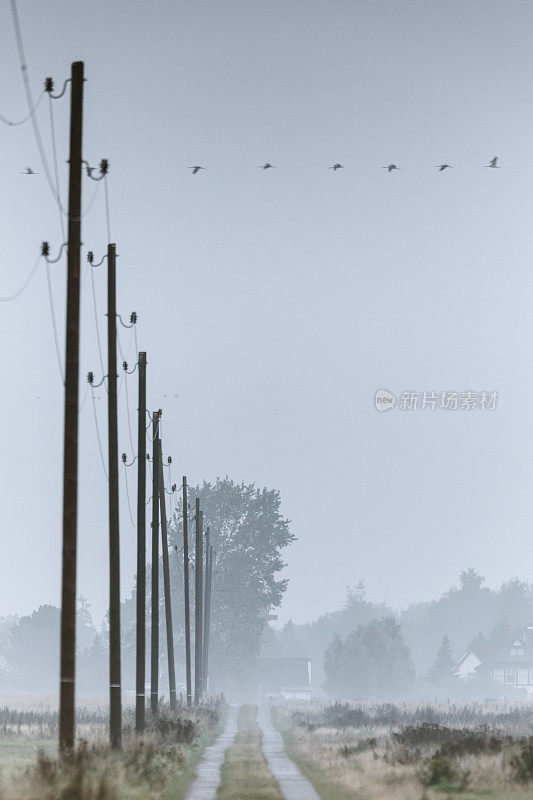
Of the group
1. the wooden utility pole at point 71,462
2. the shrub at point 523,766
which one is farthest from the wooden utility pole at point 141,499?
the wooden utility pole at point 71,462

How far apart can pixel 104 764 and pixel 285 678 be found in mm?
155275

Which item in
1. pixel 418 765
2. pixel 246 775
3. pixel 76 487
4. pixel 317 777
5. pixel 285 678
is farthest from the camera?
pixel 285 678

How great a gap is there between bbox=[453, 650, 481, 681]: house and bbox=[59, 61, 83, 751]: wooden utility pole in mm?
167029

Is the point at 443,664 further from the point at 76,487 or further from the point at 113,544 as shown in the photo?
the point at 76,487

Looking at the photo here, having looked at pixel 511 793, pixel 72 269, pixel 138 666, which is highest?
pixel 72 269

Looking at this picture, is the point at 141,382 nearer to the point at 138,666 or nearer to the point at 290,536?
the point at 138,666

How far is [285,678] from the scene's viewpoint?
180 meters

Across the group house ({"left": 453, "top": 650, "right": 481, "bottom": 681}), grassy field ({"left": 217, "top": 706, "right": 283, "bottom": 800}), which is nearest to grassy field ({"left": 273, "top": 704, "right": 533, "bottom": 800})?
grassy field ({"left": 217, "top": 706, "right": 283, "bottom": 800})

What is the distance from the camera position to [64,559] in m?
26.2

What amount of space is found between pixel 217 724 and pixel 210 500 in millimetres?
75238

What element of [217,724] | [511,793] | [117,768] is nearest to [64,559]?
[117,768]

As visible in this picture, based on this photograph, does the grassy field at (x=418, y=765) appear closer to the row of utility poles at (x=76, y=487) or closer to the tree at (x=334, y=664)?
the row of utility poles at (x=76, y=487)

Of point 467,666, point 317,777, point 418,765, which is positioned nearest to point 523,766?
point 418,765

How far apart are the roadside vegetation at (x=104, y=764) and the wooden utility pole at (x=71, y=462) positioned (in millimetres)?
1069
